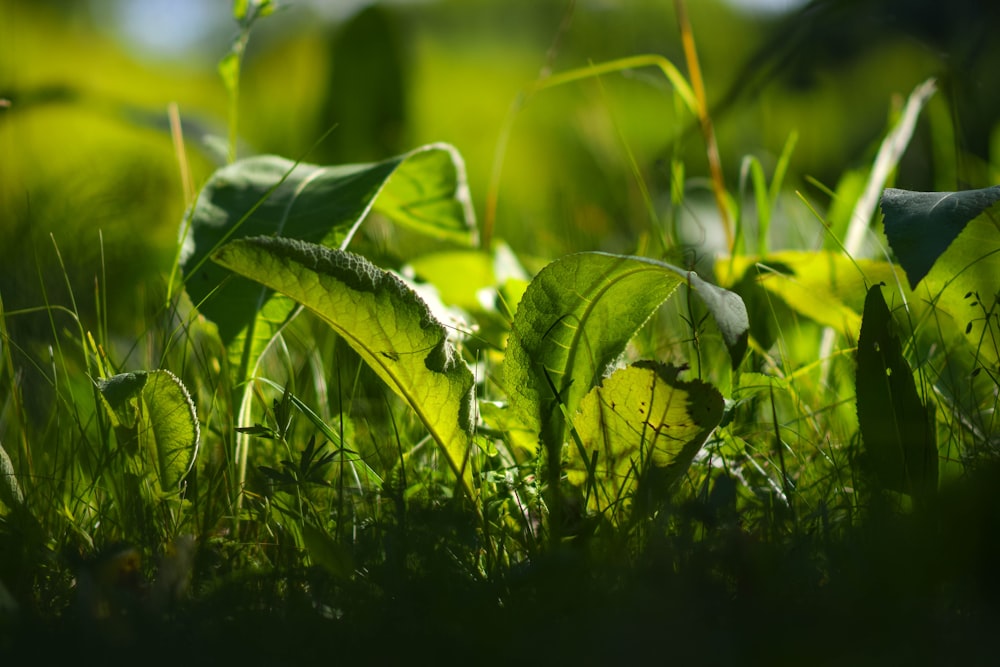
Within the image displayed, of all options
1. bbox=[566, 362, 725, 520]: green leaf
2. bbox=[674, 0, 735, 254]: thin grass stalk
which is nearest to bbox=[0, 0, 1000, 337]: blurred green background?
bbox=[674, 0, 735, 254]: thin grass stalk

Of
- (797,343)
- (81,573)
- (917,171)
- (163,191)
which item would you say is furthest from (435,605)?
(917,171)

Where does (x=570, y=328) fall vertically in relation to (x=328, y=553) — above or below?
above

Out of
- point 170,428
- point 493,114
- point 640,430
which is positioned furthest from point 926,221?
point 493,114

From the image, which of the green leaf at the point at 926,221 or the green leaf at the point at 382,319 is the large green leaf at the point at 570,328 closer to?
the green leaf at the point at 382,319

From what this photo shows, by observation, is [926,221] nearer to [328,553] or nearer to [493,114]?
[328,553]

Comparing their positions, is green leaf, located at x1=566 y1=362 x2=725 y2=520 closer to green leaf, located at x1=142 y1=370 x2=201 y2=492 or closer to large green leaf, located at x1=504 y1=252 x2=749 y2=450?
large green leaf, located at x1=504 y1=252 x2=749 y2=450

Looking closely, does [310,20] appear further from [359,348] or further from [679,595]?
[679,595]
